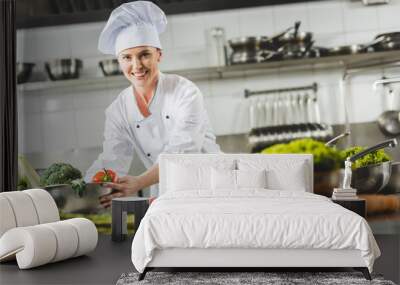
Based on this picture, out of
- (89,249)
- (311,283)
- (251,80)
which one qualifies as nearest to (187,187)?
(89,249)

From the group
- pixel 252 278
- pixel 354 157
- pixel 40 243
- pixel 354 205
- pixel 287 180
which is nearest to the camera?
pixel 252 278

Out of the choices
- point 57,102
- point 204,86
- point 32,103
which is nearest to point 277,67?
point 204,86

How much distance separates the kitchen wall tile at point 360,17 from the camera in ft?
23.4

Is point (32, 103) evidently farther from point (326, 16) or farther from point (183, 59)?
point (326, 16)

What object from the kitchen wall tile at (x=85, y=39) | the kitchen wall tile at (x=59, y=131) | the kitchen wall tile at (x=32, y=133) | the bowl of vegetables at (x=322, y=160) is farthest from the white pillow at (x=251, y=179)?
the kitchen wall tile at (x=32, y=133)

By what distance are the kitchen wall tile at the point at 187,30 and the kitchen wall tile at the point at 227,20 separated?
121 mm

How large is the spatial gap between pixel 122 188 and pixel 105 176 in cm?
24

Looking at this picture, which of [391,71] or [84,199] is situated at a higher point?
[391,71]

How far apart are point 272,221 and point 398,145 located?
308 centimetres

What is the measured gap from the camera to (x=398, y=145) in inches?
281

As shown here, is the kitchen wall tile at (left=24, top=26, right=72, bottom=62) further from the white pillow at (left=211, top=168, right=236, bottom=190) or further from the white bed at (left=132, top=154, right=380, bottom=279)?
the white bed at (left=132, top=154, right=380, bottom=279)

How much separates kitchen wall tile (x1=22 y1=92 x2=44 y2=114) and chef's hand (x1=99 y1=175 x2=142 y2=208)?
1.24m

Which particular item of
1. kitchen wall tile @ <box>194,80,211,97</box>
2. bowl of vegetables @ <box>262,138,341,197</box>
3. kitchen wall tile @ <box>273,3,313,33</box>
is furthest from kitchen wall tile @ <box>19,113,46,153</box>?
kitchen wall tile @ <box>273,3,313,33</box>

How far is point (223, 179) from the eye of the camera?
624 cm
